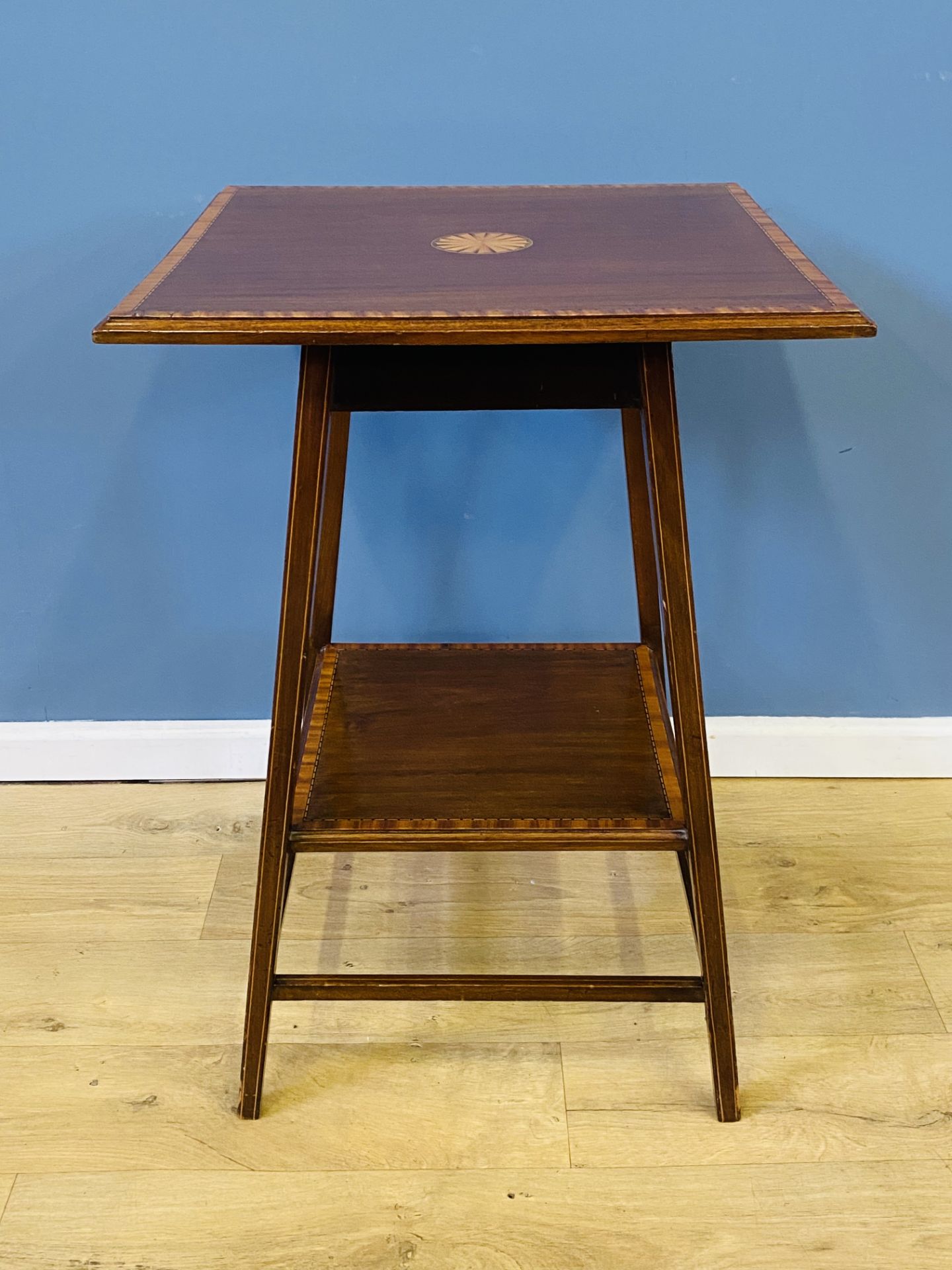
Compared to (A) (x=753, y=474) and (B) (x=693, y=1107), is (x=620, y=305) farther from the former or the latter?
(B) (x=693, y=1107)

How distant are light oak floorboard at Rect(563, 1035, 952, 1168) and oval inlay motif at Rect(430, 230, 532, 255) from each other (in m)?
0.84

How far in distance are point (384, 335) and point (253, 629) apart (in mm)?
853

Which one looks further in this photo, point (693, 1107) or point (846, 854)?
point (846, 854)

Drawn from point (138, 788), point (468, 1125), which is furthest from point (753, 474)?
Answer: point (138, 788)

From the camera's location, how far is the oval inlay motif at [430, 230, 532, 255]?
1044 millimetres

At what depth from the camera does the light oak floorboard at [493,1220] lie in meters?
1.05

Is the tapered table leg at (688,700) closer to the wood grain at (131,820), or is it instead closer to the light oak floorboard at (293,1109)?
the light oak floorboard at (293,1109)

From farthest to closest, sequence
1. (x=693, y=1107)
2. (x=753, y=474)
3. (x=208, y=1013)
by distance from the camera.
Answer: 1. (x=753, y=474)
2. (x=208, y=1013)
3. (x=693, y=1107)

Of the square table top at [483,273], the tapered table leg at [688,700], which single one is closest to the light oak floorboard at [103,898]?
the tapered table leg at [688,700]

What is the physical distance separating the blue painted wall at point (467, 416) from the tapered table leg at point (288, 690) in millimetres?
515

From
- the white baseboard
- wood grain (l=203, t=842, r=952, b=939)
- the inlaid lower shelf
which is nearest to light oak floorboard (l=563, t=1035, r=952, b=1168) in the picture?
wood grain (l=203, t=842, r=952, b=939)

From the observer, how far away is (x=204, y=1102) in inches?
47.7

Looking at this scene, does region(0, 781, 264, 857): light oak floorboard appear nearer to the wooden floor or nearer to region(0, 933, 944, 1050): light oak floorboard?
the wooden floor

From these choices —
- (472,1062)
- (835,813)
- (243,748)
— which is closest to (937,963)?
(835,813)
